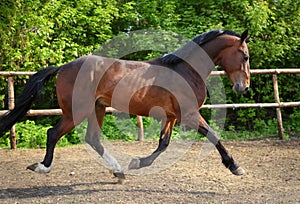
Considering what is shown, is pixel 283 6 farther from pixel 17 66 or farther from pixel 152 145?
pixel 17 66

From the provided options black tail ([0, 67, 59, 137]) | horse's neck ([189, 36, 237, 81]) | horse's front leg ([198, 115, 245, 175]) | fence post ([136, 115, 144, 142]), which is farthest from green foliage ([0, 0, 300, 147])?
horse's front leg ([198, 115, 245, 175])

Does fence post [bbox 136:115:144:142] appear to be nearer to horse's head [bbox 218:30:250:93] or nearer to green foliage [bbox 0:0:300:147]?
green foliage [bbox 0:0:300:147]

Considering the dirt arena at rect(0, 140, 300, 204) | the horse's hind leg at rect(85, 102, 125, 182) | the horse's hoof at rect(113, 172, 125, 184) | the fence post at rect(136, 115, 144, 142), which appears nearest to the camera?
the dirt arena at rect(0, 140, 300, 204)

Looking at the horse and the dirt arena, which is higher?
the horse

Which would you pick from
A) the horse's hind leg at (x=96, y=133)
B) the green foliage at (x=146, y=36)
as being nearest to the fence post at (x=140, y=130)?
the green foliage at (x=146, y=36)

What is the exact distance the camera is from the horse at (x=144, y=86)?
13.9 feet

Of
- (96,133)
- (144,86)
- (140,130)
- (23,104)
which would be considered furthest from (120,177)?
(140,130)

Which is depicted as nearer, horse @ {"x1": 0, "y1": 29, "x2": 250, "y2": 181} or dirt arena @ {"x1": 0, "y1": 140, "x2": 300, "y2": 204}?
dirt arena @ {"x1": 0, "y1": 140, "x2": 300, "y2": 204}

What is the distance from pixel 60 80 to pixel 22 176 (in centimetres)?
121

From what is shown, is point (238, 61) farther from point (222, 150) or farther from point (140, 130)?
point (140, 130)

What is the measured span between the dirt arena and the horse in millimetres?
255

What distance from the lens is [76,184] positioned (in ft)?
14.2

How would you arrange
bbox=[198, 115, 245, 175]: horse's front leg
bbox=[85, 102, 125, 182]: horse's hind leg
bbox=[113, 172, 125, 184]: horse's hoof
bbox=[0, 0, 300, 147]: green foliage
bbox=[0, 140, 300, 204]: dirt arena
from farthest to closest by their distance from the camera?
1. bbox=[0, 0, 300, 147]: green foliage
2. bbox=[85, 102, 125, 182]: horse's hind leg
3. bbox=[113, 172, 125, 184]: horse's hoof
4. bbox=[198, 115, 245, 175]: horse's front leg
5. bbox=[0, 140, 300, 204]: dirt arena

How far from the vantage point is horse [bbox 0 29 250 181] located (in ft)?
13.9
